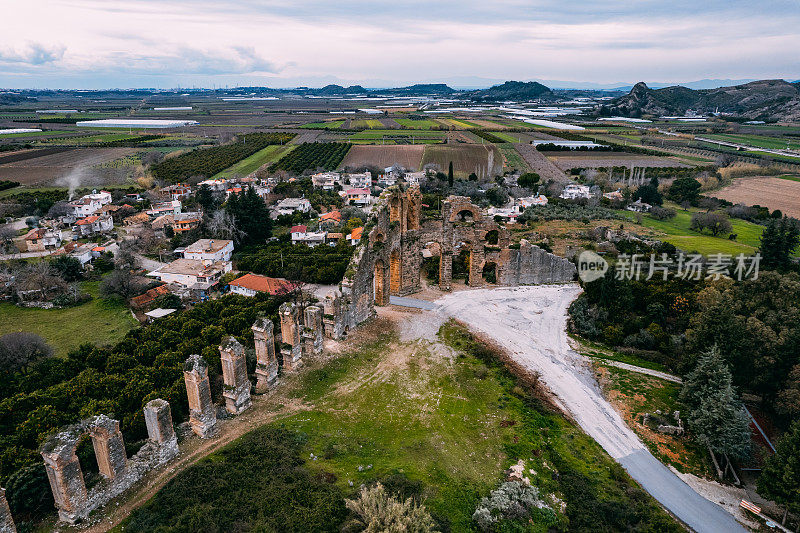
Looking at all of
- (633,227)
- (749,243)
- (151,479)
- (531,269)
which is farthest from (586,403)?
(633,227)

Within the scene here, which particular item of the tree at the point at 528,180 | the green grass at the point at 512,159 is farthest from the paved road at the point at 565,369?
the green grass at the point at 512,159

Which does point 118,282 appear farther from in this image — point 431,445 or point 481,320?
point 431,445

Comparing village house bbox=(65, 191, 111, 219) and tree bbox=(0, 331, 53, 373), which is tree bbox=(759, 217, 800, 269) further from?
village house bbox=(65, 191, 111, 219)

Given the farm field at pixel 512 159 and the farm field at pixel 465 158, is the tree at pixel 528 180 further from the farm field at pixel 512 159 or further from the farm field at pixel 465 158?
the farm field at pixel 512 159

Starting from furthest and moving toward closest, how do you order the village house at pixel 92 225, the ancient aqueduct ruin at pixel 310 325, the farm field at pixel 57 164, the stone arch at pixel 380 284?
the farm field at pixel 57 164
the village house at pixel 92 225
the stone arch at pixel 380 284
the ancient aqueduct ruin at pixel 310 325

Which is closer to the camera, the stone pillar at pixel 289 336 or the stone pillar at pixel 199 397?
the stone pillar at pixel 199 397

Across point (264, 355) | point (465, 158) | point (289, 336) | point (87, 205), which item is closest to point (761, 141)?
Result: point (465, 158)

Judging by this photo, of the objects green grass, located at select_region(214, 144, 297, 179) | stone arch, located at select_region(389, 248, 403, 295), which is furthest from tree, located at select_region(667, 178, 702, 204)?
green grass, located at select_region(214, 144, 297, 179)
